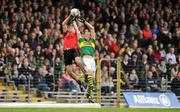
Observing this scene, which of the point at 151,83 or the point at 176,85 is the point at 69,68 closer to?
the point at 151,83

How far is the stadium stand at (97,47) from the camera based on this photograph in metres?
23.3

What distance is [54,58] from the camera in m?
24.6

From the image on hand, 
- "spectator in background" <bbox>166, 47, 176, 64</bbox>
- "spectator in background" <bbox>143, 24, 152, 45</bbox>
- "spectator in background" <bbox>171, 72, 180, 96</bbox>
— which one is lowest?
"spectator in background" <bbox>171, 72, 180, 96</bbox>

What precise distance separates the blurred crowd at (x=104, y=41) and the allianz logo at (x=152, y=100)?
0.94 meters

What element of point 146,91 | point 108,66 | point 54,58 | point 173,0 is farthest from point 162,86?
point 173,0

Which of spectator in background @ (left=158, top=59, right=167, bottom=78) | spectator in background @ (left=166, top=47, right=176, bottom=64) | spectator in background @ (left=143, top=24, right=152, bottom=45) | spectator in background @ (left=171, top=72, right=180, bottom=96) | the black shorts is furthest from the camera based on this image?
spectator in background @ (left=143, top=24, right=152, bottom=45)

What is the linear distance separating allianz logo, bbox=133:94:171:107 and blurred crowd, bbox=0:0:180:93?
0.94 metres

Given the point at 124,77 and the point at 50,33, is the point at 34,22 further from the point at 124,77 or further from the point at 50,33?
the point at 124,77

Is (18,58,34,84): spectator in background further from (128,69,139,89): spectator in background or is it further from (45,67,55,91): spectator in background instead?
(128,69,139,89): spectator in background

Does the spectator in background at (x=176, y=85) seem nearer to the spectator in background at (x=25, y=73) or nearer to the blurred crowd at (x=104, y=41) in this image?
the blurred crowd at (x=104, y=41)

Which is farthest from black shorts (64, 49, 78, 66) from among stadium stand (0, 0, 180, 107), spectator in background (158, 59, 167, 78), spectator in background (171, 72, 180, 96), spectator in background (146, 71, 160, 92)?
spectator in background (171, 72, 180, 96)

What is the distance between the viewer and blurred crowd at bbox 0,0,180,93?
77.7ft

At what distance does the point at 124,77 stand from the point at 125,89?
43 cm

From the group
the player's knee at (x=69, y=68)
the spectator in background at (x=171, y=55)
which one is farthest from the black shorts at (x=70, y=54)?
the spectator in background at (x=171, y=55)
